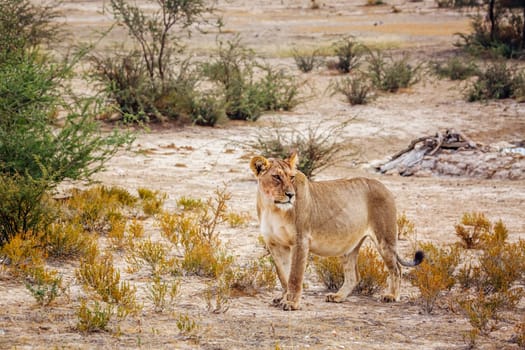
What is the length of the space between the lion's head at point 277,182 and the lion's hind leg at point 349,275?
116cm

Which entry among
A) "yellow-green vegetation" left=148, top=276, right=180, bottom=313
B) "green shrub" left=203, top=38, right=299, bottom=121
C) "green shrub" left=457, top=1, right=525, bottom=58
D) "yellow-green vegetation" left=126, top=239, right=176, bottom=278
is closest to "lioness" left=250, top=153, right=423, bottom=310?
"yellow-green vegetation" left=148, top=276, right=180, bottom=313

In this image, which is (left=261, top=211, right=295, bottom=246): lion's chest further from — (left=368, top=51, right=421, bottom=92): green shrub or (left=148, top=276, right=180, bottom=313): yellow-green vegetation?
(left=368, top=51, right=421, bottom=92): green shrub

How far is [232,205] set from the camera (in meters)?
12.0

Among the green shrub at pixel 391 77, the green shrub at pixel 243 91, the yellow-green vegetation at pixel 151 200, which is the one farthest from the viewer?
the green shrub at pixel 391 77

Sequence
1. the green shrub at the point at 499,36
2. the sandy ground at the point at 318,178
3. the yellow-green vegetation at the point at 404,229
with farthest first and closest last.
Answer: the green shrub at the point at 499,36 → the yellow-green vegetation at the point at 404,229 → the sandy ground at the point at 318,178

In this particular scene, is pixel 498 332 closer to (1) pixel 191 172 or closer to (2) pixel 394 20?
(1) pixel 191 172

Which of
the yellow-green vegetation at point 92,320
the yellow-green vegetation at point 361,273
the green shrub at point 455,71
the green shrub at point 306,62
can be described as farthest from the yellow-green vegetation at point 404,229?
the green shrub at point 306,62

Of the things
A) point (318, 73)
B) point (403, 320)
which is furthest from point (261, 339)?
point (318, 73)

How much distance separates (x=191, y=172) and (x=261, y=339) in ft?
26.7

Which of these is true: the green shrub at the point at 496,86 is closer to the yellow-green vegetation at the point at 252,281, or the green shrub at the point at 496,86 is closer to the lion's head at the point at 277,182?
the yellow-green vegetation at the point at 252,281

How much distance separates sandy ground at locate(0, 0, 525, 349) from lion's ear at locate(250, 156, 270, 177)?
1.09 meters

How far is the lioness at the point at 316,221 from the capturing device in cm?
684

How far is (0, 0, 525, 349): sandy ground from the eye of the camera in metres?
6.27

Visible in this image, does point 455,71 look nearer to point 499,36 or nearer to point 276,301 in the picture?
point 499,36
